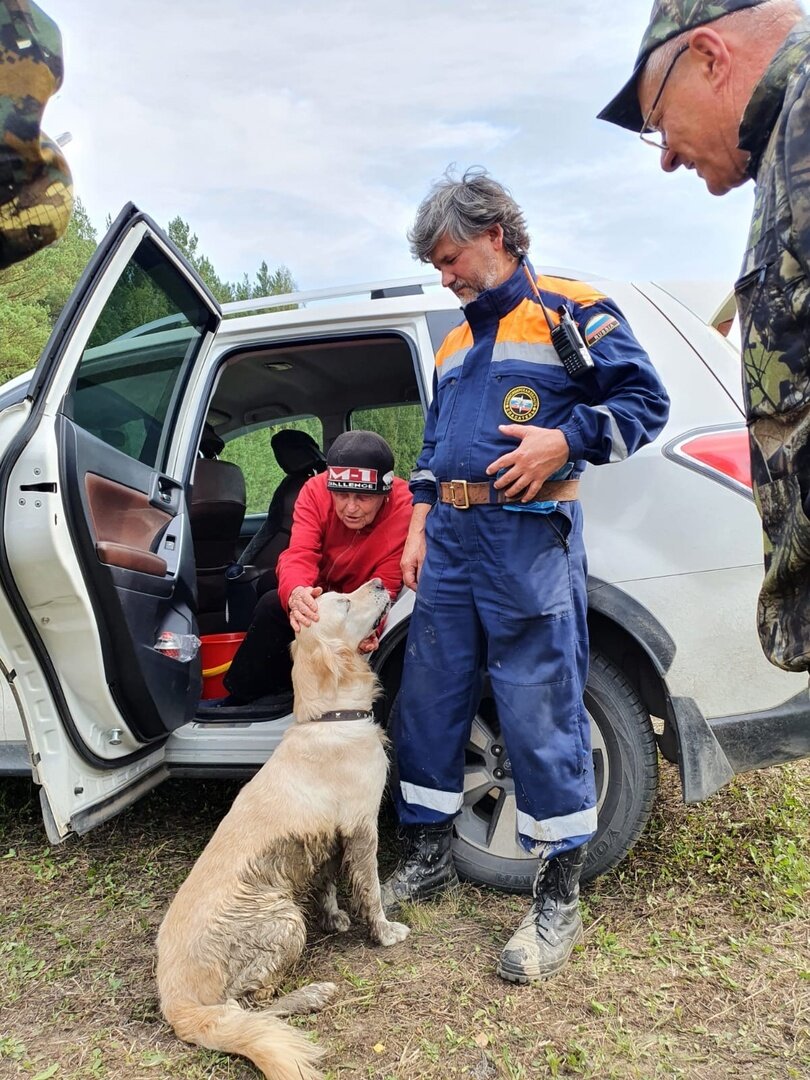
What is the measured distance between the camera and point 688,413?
2.63 meters

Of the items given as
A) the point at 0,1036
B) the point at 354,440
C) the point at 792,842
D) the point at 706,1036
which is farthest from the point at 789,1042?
the point at 354,440

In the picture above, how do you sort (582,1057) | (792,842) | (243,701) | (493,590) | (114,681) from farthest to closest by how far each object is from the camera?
(243,701) < (792,842) < (114,681) < (493,590) < (582,1057)

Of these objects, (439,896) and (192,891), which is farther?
(439,896)

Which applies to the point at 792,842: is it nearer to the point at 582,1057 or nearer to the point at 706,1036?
the point at 706,1036

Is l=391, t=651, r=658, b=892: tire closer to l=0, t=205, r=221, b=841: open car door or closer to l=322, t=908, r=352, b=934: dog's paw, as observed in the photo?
l=322, t=908, r=352, b=934: dog's paw

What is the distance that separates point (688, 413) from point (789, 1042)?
1897mm

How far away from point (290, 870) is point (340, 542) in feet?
4.49

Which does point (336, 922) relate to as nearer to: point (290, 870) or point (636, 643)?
point (290, 870)

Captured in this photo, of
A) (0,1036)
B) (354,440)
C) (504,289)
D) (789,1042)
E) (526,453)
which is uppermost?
(504,289)

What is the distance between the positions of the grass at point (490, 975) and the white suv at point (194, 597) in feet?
1.06

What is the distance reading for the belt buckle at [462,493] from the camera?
2.51 meters

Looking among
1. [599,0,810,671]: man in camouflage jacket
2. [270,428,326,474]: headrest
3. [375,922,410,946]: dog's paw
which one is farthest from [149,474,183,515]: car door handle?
[599,0,810,671]: man in camouflage jacket

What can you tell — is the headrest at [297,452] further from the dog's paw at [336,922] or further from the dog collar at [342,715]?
the dog's paw at [336,922]

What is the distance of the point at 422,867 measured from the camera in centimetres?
279
